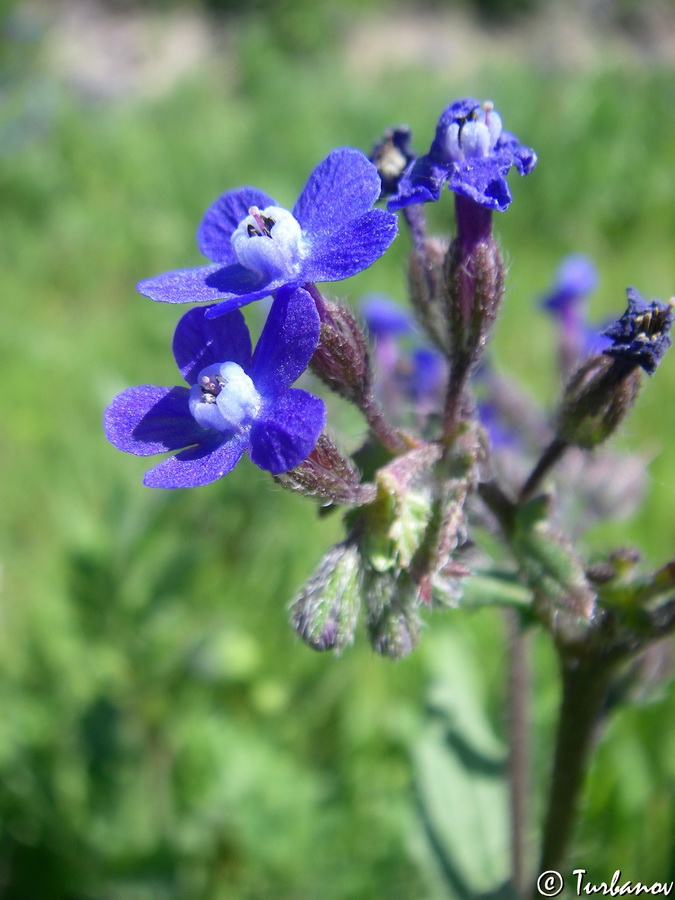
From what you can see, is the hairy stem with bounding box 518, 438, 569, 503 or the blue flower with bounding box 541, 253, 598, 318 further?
the blue flower with bounding box 541, 253, 598, 318

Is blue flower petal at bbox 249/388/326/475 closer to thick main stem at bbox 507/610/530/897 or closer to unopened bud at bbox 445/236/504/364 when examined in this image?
unopened bud at bbox 445/236/504/364

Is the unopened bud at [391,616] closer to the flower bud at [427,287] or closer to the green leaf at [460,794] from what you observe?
the flower bud at [427,287]

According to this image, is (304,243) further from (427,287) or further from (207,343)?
(427,287)

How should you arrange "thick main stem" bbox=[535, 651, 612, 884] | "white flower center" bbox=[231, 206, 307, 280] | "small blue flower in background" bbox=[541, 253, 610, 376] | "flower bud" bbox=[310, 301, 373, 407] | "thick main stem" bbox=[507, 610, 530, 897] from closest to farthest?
1. "white flower center" bbox=[231, 206, 307, 280]
2. "flower bud" bbox=[310, 301, 373, 407]
3. "thick main stem" bbox=[535, 651, 612, 884]
4. "thick main stem" bbox=[507, 610, 530, 897]
5. "small blue flower in background" bbox=[541, 253, 610, 376]

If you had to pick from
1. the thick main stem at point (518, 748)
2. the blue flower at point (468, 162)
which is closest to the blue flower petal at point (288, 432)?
the blue flower at point (468, 162)

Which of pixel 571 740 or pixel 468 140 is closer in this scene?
pixel 468 140

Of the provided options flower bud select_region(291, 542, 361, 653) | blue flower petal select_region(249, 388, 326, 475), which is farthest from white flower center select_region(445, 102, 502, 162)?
flower bud select_region(291, 542, 361, 653)

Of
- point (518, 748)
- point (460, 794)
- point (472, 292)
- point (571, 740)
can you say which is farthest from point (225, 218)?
point (460, 794)

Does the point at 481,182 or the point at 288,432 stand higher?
the point at 481,182
